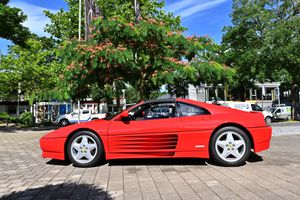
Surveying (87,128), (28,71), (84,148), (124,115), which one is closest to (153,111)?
(124,115)

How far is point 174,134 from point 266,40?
72.0ft

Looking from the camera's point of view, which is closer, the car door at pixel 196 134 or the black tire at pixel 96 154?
the car door at pixel 196 134

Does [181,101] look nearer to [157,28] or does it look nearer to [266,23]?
[157,28]

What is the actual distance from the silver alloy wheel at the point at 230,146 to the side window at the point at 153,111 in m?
0.99

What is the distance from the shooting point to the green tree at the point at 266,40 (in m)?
25.5

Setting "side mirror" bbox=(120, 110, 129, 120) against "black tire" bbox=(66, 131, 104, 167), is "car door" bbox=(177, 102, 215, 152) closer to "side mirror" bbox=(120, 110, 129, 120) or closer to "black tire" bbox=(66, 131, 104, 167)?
"side mirror" bbox=(120, 110, 129, 120)

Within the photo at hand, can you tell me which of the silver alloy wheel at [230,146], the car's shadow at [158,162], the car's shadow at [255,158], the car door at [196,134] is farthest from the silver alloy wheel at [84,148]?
the car's shadow at [255,158]

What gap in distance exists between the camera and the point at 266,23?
26.7 meters

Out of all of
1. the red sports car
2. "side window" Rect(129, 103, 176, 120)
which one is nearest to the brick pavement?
the red sports car

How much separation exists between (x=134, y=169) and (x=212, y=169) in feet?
4.53

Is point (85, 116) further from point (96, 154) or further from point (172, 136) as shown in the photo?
point (172, 136)

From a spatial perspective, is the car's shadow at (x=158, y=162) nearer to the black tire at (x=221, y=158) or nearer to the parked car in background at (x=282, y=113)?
the black tire at (x=221, y=158)

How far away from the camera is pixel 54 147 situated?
21.7 ft

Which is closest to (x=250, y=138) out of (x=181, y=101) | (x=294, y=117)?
(x=181, y=101)
